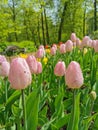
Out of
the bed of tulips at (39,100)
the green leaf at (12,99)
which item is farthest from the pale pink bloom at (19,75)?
the green leaf at (12,99)

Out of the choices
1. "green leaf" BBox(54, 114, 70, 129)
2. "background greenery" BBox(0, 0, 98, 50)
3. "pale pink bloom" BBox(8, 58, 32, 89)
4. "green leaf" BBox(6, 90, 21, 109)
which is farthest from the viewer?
"background greenery" BBox(0, 0, 98, 50)

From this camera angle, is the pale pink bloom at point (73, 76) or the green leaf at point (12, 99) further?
the green leaf at point (12, 99)

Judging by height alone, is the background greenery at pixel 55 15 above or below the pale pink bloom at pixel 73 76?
below

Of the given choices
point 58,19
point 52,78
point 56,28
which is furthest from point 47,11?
point 52,78

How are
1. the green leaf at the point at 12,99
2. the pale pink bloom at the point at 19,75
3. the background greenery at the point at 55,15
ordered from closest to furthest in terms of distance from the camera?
the pale pink bloom at the point at 19,75 → the green leaf at the point at 12,99 → the background greenery at the point at 55,15

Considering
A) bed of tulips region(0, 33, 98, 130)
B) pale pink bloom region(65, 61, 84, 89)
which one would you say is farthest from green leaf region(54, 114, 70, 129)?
pale pink bloom region(65, 61, 84, 89)

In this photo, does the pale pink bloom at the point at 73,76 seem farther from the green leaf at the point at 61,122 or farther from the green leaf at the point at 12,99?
the green leaf at the point at 12,99

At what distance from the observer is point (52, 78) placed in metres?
3.11

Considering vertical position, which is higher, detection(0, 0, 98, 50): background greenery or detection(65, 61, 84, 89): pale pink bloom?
detection(65, 61, 84, 89): pale pink bloom

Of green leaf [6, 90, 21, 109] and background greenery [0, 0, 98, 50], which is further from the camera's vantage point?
background greenery [0, 0, 98, 50]

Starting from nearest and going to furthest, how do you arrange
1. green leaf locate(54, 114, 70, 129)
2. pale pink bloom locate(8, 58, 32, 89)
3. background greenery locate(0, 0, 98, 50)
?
pale pink bloom locate(8, 58, 32, 89)
green leaf locate(54, 114, 70, 129)
background greenery locate(0, 0, 98, 50)

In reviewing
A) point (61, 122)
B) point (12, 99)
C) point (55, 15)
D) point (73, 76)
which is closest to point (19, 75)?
point (73, 76)

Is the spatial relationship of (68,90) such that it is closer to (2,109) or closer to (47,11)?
(2,109)

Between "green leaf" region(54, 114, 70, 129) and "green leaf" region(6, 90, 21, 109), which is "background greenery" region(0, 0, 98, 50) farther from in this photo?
"green leaf" region(54, 114, 70, 129)
